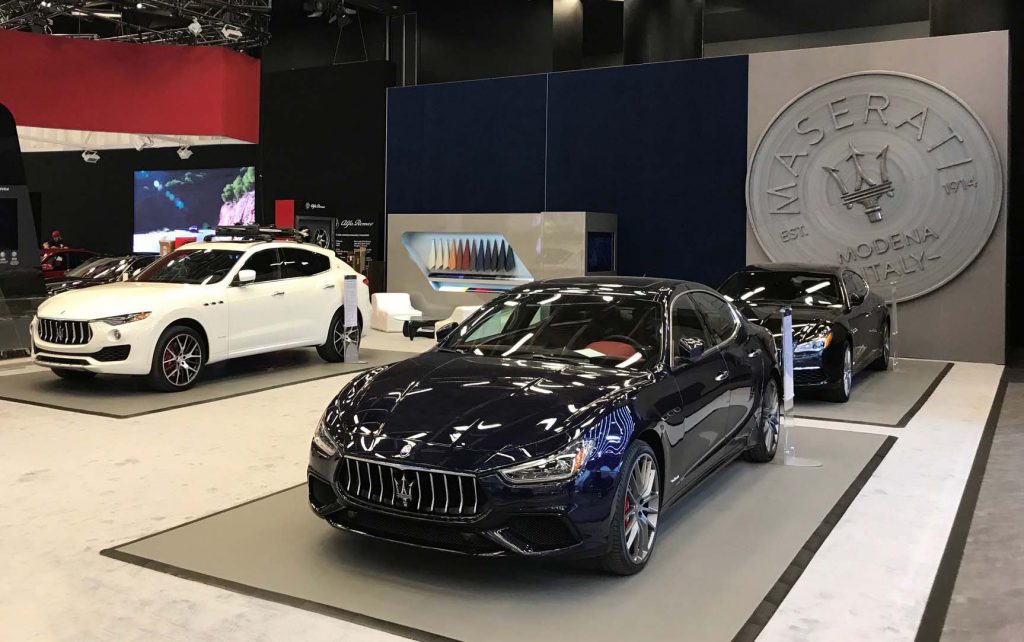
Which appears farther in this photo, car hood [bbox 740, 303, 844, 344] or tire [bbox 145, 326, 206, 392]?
tire [bbox 145, 326, 206, 392]

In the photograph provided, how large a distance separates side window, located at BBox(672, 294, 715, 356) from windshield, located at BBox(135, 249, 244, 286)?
5.46 metres

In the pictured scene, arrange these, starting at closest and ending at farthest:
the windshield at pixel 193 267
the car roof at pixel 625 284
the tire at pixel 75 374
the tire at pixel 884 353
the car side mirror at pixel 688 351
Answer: the car side mirror at pixel 688 351 → the car roof at pixel 625 284 → the tire at pixel 75 374 → the windshield at pixel 193 267 → the tire at pixel 884 353

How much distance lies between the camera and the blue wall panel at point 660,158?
13078 mm

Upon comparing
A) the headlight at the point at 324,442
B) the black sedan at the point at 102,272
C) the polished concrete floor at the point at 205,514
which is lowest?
the polished concrete floor at the point at 205,514

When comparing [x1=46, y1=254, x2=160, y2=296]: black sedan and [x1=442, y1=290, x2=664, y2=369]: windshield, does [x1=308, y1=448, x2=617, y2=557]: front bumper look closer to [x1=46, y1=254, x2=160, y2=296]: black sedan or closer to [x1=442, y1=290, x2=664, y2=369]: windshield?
[x1=442, y1=290, x2=664, y2=369]: windshield

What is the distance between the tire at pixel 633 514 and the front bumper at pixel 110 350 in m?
5.63

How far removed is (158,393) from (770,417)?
555cm

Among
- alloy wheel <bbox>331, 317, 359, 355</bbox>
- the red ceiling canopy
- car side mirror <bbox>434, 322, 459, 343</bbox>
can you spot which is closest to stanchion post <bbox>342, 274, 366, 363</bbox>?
alloy wheel <bbox>331, 317, 359, 355</bbox>

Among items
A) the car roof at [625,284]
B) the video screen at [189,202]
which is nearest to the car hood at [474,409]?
the car roof at [625,284]

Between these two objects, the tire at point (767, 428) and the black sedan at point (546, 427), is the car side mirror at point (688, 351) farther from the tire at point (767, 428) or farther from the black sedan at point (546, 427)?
the tire at point (767, 428)

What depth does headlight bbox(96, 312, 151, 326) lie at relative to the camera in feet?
26.3

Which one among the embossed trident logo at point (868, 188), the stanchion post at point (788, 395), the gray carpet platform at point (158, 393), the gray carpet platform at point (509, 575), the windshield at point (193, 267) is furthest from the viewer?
the embossed trident logo at point (868, 188)

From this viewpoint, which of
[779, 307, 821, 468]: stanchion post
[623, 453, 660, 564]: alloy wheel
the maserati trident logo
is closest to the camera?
the maserati trident logo

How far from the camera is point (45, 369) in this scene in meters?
9.91
